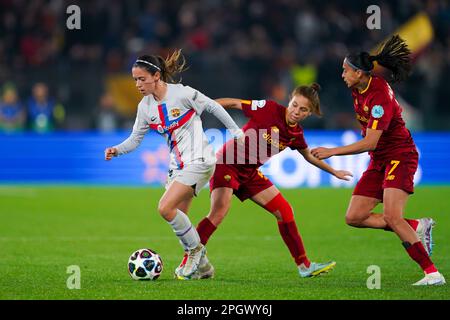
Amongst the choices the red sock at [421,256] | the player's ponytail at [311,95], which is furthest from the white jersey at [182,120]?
the red sock at [421,256]

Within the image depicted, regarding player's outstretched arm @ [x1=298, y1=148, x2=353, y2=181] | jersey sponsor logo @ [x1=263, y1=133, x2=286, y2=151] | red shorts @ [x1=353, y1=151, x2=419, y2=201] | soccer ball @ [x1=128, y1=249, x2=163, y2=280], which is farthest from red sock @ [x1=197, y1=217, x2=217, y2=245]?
red shorts @ [x1=353, y1=151, x2=419, y2=201]

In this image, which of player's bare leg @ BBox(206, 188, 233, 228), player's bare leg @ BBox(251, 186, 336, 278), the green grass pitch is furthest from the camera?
player's bare leg @ BBox(206, 188, 233, 228)

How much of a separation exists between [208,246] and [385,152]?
3.57 meters

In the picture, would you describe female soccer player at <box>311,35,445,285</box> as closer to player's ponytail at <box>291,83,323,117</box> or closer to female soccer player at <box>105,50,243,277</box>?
player's ponytail at <box>291,83,323,117</box>

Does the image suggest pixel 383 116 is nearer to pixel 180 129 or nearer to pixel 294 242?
pixel 294 242

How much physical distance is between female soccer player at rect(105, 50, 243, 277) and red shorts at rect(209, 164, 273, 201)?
1.27 feet

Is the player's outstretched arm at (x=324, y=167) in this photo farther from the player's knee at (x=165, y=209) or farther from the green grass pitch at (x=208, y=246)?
the player's knee at (x=165, y=209)

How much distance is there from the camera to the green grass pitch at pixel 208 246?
7.63m

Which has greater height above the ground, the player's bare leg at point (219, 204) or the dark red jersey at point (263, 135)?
the dark red jersey at point (263, 135)

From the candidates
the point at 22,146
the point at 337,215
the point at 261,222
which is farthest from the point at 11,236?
the point at 22,146

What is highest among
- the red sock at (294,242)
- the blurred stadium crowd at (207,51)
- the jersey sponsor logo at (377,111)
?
the blurred stadium crowd at (207,51)

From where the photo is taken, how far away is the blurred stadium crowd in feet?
67.2

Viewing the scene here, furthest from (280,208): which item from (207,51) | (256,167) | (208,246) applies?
(207,51)

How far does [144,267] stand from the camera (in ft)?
27.2
